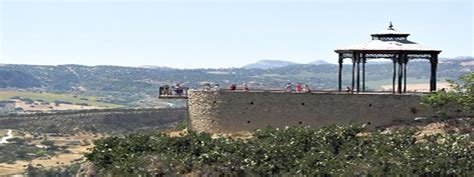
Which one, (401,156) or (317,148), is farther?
(317,148)

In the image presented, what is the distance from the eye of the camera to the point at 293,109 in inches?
1686

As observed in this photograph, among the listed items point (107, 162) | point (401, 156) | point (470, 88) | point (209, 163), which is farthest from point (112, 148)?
point (470, 88)

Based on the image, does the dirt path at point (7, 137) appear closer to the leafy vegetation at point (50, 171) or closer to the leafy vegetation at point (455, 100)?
the leafy vegetation at point (50, 171)

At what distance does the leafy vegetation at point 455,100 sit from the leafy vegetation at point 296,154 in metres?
1.84

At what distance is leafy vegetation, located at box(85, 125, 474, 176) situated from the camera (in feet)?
113

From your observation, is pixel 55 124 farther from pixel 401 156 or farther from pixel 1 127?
pixel 401 156

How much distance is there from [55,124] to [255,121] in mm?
115699

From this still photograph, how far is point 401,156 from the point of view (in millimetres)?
35188

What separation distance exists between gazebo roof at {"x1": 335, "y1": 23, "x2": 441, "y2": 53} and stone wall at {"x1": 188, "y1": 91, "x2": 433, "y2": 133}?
274 centimetres

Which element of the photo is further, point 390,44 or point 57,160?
point 57,160

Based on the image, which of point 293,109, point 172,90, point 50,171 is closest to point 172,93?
point 172,90

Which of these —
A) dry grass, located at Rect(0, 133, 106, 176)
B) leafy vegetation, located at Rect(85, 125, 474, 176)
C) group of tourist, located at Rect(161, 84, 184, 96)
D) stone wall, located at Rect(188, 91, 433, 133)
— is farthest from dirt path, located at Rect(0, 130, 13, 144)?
leafy vegetation, located at Rect(85, 125, 474, 176)

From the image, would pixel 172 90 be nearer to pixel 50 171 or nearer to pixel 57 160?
pixel 50 171

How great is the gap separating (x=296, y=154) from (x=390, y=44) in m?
9.26
